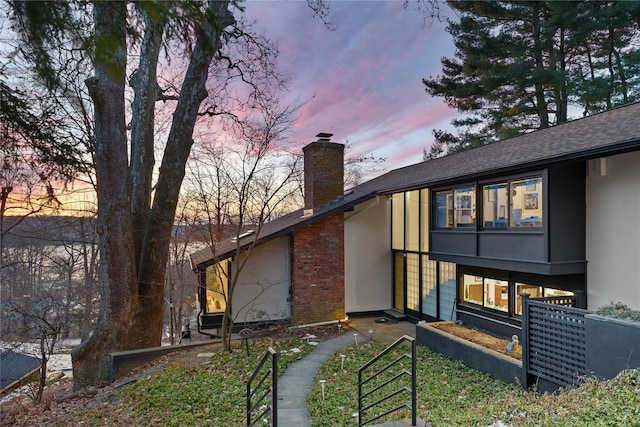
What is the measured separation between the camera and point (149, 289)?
390 inches

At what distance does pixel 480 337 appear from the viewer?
8.91 metres

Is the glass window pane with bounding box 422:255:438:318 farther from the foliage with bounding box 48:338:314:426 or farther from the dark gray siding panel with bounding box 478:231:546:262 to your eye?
the foliage with bounding box 48:338:314:426

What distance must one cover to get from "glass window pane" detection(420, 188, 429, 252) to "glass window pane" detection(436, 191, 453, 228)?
84 centimetres

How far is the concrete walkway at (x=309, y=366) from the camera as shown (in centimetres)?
596

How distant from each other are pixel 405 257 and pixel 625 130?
7.29m

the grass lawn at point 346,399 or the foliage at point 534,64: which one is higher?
the foliage at point 534,64

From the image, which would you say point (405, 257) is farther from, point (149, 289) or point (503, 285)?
point (149, 289)

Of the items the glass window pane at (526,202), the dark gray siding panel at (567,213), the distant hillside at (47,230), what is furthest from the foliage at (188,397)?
the distant hillside at (47,230)

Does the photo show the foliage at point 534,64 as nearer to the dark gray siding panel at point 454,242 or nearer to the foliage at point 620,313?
the dark gray siding panel at point 454,242

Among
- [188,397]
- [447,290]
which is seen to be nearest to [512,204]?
[447,290]

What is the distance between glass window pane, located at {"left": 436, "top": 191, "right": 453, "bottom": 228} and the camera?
10.2 metres

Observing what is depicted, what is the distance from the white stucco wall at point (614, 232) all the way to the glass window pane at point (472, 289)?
9.39ft

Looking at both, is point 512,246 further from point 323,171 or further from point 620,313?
point 323,171

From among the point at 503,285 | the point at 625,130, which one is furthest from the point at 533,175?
the point at 503,285
